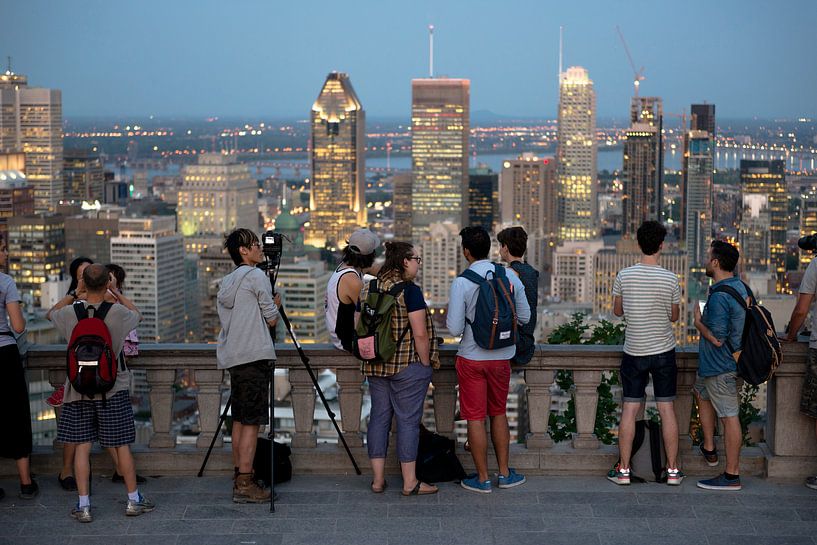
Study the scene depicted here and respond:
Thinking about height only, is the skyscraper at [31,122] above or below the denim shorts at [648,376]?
above

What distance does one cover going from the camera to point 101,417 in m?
7.05

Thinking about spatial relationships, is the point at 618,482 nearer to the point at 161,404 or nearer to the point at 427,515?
the point at 427,515

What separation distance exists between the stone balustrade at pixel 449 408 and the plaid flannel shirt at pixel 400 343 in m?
0.39

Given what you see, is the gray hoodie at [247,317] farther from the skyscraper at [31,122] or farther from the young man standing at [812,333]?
the skyscraper at [31,122]

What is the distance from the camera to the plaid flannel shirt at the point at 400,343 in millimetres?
7242

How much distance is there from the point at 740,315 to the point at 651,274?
55cm

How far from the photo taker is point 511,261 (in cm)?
749

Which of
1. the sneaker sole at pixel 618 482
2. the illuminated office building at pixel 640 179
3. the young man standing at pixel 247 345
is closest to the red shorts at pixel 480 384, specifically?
the sneaker sole at pixel 618 482

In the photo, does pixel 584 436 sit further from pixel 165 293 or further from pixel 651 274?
pixel 165 293

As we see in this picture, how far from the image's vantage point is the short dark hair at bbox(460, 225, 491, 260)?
728 cm

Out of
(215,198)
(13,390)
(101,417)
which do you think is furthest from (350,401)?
(215,198)

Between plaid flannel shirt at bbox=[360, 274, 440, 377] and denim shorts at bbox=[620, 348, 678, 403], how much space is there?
1.10 m

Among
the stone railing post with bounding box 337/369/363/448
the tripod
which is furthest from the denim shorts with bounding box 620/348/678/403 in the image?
the tripod

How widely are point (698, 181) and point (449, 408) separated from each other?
14413cm
